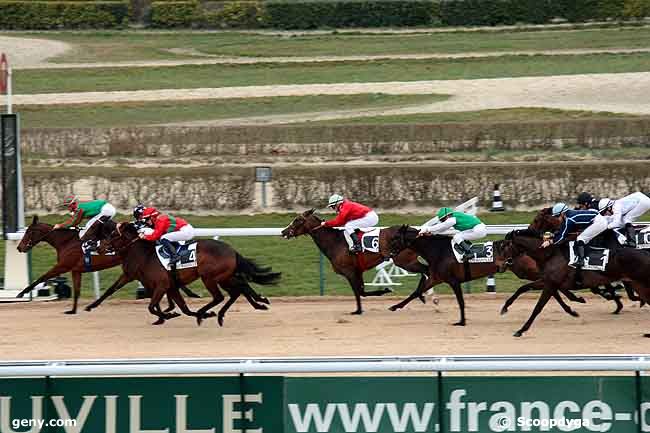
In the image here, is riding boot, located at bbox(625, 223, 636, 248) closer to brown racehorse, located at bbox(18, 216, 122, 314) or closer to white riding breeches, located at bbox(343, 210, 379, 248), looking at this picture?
white riding breeches, located at bbox(343, 210, 379, 248)

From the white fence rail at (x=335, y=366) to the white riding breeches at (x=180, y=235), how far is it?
18.0ft

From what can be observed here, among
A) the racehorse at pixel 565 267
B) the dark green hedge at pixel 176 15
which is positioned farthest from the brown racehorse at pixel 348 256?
the dark green hedge at pixel 176 15

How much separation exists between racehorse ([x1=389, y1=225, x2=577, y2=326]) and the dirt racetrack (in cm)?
40

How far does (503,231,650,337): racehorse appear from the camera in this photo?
10.9 m

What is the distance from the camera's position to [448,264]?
11.8 metres

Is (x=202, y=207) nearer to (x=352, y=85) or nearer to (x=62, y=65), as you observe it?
(x=352, y=85)

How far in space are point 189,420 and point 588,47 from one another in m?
28.6

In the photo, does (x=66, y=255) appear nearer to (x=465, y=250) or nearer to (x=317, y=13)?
(x=465, y=250)

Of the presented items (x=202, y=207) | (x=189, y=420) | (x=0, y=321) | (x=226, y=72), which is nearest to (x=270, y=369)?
(x=189, y=420)

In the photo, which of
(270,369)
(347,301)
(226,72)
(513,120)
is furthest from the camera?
(226,72)

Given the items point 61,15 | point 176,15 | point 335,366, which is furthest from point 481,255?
point 61,15

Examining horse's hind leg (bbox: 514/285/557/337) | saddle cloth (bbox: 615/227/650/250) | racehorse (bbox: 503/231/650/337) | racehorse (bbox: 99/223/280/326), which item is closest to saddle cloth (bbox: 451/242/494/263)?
racehorse (bbox: 503/231/650/337)

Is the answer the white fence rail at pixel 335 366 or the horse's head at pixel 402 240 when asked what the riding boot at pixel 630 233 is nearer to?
the horse's head at pixel 402 240

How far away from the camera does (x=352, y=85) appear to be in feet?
97.3
